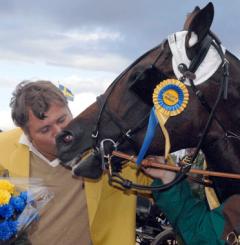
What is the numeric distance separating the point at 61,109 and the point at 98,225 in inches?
30.8

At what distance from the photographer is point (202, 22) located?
2.62m

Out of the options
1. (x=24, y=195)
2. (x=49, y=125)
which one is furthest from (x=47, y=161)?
(x=24, y=195)

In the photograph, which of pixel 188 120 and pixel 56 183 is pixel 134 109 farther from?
pixel 56 183

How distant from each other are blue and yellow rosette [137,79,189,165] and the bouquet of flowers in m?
0.70

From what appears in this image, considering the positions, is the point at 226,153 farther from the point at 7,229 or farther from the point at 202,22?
the point at 7,229

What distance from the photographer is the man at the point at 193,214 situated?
268 cm

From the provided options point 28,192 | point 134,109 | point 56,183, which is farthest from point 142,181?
point 28,192

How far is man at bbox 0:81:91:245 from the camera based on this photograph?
10.3 ft

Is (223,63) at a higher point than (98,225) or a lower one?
higher

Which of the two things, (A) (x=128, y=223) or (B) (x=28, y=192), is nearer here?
(B) (x=28, y=192)

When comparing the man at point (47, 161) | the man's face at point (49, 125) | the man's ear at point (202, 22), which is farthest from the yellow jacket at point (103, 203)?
the man's ear at point (202, 22)

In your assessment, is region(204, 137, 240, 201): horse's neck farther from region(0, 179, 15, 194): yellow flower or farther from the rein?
region(0, 179, 15, 194): yellow flower

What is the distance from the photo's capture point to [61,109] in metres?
3.22

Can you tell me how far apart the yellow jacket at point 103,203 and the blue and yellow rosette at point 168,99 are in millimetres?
726
